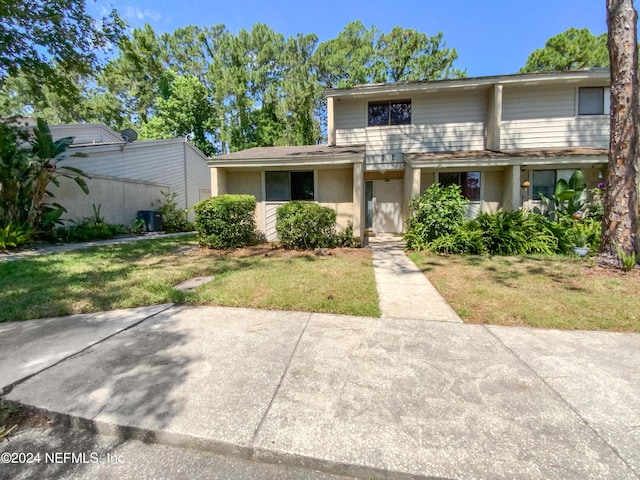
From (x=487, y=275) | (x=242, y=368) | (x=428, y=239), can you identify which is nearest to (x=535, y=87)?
(x=428, y=239)

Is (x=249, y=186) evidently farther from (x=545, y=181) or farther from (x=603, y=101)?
(x=603, y=101)

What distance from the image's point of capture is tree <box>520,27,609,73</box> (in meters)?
19.3

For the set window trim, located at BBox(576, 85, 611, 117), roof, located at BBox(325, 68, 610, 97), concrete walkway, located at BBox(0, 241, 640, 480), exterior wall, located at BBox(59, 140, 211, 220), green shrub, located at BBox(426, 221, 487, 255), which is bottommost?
concrete walkway, located at BBox(0, 241, 640, 480)

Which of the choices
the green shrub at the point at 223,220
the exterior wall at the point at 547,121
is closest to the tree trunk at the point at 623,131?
the exterior wall at the point at 547,121

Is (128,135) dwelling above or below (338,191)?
above

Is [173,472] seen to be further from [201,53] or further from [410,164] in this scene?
[201,53]

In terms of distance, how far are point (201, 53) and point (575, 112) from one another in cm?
2864

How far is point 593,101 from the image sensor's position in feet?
33.7

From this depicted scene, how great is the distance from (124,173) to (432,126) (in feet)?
42.9

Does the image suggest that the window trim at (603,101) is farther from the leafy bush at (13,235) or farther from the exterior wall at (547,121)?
the leafy bush at (13,235)

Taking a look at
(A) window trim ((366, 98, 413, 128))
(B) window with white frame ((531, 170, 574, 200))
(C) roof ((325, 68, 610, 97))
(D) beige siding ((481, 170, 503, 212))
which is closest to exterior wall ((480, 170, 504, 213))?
(D) beige siding ((481, 170, 503, 212))

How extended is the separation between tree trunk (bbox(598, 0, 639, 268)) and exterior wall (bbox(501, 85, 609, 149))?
4.64m

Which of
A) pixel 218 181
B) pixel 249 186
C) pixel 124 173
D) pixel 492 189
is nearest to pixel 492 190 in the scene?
pixel 492 189

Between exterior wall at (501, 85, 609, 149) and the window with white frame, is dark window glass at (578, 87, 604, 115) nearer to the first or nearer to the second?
exterior wall at (501, 85, 609, 149)
